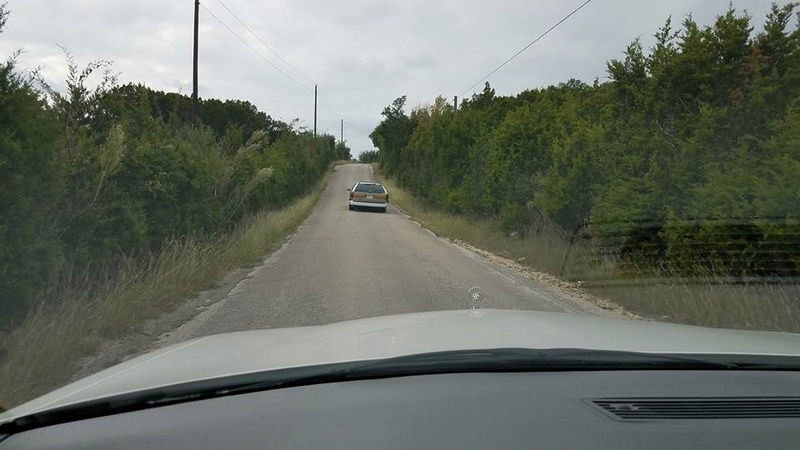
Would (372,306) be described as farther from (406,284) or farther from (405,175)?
(405,175)

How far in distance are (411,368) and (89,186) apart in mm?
7346

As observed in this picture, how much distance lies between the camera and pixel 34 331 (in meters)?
6.05

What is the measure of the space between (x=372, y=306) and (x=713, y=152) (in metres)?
5.48

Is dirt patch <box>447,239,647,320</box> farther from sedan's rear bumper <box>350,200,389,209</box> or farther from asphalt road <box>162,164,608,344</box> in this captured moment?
sedan's rear bumper <box>350,200,389,209</box>

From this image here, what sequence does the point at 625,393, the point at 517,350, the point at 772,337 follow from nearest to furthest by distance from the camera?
the point at 625,393, the point at 517,350, the point at 772,337

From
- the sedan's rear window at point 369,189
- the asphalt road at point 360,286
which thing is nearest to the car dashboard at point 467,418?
the asphalt road at point 360,286

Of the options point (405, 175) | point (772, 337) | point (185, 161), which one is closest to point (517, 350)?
point (772, 337)

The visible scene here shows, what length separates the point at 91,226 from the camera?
339 inches

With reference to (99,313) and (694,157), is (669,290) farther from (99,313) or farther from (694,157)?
(99,313)

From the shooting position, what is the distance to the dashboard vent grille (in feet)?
7.50

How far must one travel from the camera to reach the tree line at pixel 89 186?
20.7 ft

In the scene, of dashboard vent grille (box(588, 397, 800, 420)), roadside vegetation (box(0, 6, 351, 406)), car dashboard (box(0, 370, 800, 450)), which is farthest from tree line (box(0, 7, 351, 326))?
dashboard vent grille (box(588, 397, 800, 420))

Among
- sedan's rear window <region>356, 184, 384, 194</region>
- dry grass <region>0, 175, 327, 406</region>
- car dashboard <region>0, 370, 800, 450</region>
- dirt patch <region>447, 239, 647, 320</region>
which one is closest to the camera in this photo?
car dashboard <region>0, 370, 800, 450</region>

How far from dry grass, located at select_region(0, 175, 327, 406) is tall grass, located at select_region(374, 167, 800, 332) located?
6.41 m
